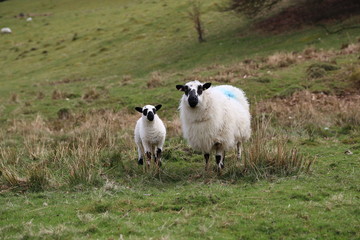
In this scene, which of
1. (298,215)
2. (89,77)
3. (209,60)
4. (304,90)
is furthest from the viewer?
(89,77)

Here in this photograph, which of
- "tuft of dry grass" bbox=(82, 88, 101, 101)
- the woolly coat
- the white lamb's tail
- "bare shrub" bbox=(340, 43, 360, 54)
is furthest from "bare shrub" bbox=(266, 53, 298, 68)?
the woolly coat

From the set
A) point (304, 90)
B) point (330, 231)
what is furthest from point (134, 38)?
point (330, 231)

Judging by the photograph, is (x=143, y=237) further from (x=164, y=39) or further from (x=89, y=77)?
→ (x=164, y=39)

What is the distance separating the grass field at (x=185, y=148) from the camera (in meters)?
6.74

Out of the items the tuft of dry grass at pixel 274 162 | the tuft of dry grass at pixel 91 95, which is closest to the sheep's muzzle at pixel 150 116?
the tuft of dry grass at pixel 274 162

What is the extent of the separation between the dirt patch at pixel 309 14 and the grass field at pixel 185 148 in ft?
3.64

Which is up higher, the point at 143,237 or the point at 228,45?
the point at 228,45

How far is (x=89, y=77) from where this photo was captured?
107ft

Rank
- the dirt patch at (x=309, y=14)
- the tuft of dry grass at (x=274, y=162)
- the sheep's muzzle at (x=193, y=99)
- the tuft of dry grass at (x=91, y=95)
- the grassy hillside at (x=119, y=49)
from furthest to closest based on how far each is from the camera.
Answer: the dirt patch at (x=309, y=14), the grassy hillside at (x=119, y=49), the tuft of dry grass at (x=91, y=95), the sheep's muzzle at (x=193, y=99), the tuft of dry grass at (x=274, y=162)

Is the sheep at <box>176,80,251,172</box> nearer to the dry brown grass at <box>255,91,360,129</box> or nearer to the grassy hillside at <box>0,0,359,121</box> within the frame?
the dry brown grass at <box>255,91,360,129</box>

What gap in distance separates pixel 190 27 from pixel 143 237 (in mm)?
36195

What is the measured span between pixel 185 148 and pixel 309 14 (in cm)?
2435

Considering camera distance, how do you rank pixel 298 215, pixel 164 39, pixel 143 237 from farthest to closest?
pixel 164 39, pixel 298 215, pixel 143 237

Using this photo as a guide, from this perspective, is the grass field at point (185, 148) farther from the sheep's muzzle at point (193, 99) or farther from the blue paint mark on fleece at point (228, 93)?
the sheep's muzzle at point (193, 99)
